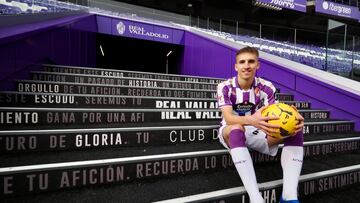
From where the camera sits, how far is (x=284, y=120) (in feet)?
5.75

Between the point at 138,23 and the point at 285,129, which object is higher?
the point at 138,23

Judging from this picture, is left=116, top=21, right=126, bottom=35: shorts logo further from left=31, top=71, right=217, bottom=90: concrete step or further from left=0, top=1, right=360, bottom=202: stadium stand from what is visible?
left=0, top=1, right=360, bottom=202: stadium stand

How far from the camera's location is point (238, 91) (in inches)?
86.0

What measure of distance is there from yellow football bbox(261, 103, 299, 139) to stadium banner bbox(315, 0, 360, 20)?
17.9 m

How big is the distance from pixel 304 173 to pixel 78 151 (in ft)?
5.34

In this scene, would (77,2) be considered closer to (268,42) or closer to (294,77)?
(268,42)

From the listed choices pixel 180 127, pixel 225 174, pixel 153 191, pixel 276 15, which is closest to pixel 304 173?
pixel 225 174

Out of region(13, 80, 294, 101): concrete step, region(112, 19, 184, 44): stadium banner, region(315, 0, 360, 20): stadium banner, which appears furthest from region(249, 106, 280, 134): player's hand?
region(315, 0, 360, 20): stadium banner

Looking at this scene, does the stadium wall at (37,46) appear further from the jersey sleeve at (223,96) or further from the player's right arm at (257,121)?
the player's right arm at (257,121)

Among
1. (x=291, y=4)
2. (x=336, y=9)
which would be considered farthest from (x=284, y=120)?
(x=336, y=9)

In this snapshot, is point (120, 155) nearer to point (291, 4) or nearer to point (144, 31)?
point (144, 31)

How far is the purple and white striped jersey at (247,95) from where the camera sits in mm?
2176

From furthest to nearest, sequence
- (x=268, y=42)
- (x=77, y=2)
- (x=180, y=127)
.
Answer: (x=268, y=42) → (x=77, y=2) → (x=180, y=127)

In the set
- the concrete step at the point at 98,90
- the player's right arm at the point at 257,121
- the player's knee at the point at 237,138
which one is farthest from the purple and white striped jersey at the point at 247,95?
the concrete step at the point at 98,90
